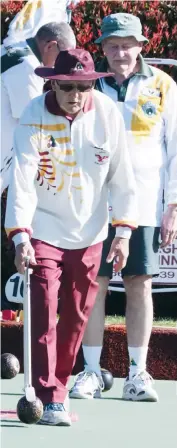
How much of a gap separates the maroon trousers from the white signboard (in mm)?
2456

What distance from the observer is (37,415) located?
608 centimetres

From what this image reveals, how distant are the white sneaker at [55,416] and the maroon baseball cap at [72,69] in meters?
1.43

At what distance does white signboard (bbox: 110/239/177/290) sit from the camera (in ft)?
29.3

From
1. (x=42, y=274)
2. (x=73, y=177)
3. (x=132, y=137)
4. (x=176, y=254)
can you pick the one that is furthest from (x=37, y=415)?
(x=176, y=254)

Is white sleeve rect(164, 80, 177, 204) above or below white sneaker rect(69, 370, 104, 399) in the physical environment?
above

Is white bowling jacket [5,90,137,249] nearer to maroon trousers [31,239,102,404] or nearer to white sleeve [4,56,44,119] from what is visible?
maroon trousers [31,239,102,404]

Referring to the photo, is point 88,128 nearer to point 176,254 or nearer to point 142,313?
point 142,313

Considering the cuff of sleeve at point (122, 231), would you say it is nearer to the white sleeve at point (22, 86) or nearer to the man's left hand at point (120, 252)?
the man's left hand at point (120, 252)

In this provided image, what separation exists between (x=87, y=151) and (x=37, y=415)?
3.85 ft

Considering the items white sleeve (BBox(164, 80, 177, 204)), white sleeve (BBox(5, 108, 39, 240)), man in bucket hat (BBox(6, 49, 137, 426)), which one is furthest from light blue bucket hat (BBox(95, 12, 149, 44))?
white sleeve (BBox(5, 108, 39, 240))

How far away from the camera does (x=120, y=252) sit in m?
6.41

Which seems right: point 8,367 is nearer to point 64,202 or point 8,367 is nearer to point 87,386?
point 87,386

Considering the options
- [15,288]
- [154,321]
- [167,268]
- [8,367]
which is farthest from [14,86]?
[154,321]

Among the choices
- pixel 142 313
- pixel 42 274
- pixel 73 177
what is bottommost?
pixel 142 313
